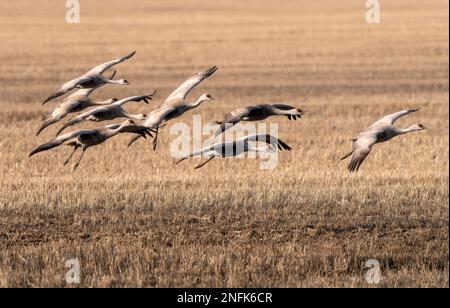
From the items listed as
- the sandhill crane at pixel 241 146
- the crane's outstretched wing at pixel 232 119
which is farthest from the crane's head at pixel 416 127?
the crane's outstretched wing at pixel 232 119

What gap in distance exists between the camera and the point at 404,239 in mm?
12570

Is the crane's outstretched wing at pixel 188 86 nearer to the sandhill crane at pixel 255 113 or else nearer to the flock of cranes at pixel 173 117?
the flock of cranes at pixel 173 117

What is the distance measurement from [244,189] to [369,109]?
455 inches

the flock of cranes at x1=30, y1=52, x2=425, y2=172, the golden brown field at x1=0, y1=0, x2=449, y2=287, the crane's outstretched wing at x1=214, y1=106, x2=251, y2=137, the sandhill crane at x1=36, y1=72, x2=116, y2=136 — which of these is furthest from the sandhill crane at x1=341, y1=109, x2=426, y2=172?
the sandhill crane at x1=36, y1=72, x2=116, y2=136

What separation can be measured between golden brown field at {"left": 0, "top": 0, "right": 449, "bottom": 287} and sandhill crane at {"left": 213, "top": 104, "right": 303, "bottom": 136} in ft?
4.61

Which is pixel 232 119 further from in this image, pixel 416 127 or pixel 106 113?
pixel 416 127

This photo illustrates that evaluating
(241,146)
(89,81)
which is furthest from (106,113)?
(241,146)

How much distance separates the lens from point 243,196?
15.1 m

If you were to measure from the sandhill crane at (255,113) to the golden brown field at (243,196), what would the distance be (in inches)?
55.3

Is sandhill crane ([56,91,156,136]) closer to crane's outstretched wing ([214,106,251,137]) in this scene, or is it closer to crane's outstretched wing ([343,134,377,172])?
crane's outstretched wing ([214,106,251,137])

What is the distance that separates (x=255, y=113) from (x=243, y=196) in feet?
13.2

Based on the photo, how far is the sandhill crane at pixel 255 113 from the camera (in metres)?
11.0

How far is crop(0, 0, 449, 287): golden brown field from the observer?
11188 millimetres
